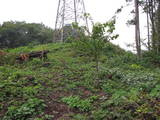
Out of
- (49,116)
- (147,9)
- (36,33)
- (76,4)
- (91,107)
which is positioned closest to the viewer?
(49,116)

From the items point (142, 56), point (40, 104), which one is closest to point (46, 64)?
point (40, 104)

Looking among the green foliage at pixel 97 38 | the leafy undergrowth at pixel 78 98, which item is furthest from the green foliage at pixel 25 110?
the green foliage at pixel 97 38

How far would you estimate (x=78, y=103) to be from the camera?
4484mm

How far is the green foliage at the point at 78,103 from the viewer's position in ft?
14.0

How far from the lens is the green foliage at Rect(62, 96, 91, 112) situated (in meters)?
4.25

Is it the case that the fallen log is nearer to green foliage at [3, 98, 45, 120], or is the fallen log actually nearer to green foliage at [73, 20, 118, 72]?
green foliage at [73, 20, 118, 72]

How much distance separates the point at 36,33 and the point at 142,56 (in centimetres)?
1731

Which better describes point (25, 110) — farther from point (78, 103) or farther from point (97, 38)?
point (97, 38)

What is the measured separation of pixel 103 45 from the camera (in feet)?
20.7

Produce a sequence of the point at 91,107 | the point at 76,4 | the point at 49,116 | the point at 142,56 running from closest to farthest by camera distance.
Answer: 1. the point at 49,116
2. the point at 91,107
3. the point at 142,56
4. the point at 76,4

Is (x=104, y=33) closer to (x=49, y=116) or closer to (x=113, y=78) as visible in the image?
(x=113, y=78)

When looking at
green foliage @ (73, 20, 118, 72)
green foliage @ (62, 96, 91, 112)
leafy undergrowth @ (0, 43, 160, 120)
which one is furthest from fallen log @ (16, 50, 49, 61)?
green foliage @ (62, 96, 91, 112)

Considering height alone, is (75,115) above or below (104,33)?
below

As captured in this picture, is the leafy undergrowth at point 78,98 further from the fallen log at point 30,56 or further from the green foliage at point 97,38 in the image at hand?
the fallen log at point 30,56
